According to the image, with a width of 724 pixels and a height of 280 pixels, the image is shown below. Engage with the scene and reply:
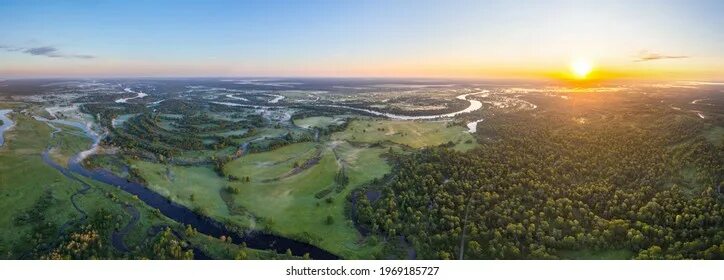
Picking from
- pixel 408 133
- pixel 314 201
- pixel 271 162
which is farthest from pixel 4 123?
pixel 408 133

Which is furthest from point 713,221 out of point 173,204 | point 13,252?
point 13,252

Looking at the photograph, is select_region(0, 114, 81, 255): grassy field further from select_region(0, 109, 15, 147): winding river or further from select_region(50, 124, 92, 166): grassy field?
select_region(50, 124, 92, 166): grassy field

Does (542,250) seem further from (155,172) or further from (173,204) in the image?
(155,172)

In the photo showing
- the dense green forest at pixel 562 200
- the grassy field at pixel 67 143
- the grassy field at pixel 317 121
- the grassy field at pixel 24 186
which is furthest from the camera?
the grassy field at pixel 317 121

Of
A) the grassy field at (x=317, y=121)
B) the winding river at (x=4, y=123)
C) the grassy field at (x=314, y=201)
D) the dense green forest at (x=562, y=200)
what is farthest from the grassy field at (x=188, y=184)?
the grassy field at (x=317, y=121)

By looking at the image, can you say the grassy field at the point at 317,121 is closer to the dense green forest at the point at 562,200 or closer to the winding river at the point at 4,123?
the dense green forest at the point at 562,200

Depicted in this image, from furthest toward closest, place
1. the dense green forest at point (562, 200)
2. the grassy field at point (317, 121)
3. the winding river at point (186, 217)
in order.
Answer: the grassy field at point (317, 121) → the winding river at point (186, 217) → the dense green forest at point (562, 200)

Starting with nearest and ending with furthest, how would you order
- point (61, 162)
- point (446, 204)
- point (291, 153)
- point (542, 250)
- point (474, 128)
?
1. point (542, 250)
2. point (446, 204)
3. point (61, 162)
4. point (291, 153)
5. point (474, 128)
